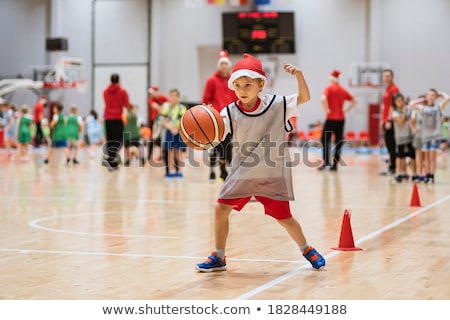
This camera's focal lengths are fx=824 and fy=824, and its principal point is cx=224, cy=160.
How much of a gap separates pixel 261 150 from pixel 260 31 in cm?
2928

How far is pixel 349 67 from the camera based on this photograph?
35.3 meters

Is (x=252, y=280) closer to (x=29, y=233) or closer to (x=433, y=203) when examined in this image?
(x=29, y=233)

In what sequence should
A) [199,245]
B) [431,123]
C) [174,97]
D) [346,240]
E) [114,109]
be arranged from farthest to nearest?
[114,109] → [174,97] → [431,123] → [199,245] → [346,240]

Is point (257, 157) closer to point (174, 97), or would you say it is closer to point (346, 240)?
point (346, 240)

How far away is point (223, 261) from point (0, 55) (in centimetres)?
3567

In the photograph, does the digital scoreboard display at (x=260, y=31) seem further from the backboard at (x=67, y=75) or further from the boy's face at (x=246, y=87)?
the boy's face at (x=246, y=87)

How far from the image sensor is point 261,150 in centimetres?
615

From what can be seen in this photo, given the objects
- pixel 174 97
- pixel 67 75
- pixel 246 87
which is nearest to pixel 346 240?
pixel 246 87

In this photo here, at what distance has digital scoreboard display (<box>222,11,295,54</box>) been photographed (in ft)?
115

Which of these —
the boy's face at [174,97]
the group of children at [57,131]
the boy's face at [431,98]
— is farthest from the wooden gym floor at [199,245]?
the group of children at [57,131]

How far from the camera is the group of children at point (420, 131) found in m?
14.7

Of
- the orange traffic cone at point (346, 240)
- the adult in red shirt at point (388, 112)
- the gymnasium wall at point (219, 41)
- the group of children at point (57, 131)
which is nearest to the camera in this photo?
the orange traffic cone at point (346, 240)

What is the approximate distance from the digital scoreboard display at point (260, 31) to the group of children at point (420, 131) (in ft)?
64.2

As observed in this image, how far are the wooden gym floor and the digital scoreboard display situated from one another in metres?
21.8
